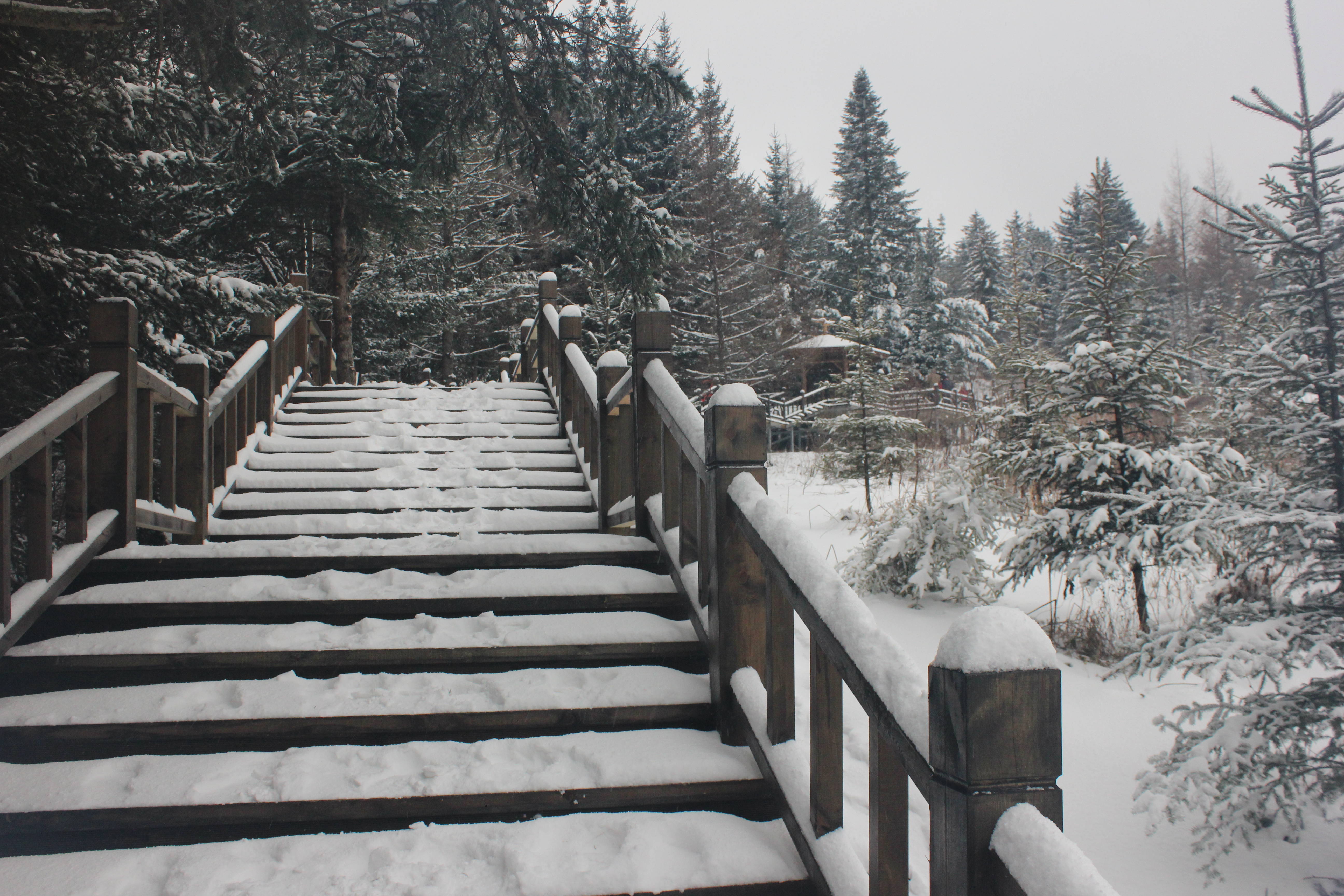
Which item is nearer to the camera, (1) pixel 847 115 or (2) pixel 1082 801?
(2) pixel 1082 801

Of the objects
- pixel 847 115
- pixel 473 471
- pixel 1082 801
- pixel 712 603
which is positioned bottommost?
pixel 1082 801

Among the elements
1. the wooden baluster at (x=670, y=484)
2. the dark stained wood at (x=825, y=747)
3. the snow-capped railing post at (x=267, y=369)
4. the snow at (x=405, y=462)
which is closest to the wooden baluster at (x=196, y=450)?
the snow at (x=405, y=462)

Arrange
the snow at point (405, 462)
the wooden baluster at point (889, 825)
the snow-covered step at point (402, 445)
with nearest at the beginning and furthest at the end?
1. the wooden baluster at point (889, 825)
2. the snow at point (405, 462)
3. the snow-covered step at point (402, 445)

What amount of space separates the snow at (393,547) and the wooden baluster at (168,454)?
0.28m

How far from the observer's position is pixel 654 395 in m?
3.67

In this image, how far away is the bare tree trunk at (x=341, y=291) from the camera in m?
12.9

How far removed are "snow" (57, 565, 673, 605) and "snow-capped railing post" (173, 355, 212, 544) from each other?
83 centimetres

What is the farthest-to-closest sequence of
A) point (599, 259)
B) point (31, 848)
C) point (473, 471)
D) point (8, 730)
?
point (599, 259), point (473, 471), point (8, 730), point (31, 848)

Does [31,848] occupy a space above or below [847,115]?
below

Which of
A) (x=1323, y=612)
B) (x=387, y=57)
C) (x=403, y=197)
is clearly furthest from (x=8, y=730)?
(x=403, y=197)

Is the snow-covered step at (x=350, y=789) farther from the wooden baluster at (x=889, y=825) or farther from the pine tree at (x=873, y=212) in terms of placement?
the pine tree at (x=873, y=212)

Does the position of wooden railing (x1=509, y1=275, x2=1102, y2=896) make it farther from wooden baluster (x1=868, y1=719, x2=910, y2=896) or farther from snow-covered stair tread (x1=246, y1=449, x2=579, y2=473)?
snow-covered stair tread (x1=246, y1=449, x2=579, y2=473)

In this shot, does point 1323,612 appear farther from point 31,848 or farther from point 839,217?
point 839,217

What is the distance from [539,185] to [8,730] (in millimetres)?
5110
